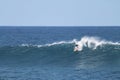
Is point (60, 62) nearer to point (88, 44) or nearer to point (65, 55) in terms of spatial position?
point (65, 55)

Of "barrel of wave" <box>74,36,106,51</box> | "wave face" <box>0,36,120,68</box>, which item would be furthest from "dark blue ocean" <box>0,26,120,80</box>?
"barrel of wave" <box>74,36,106,51</box>

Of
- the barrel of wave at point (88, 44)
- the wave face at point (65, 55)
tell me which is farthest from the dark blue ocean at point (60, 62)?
the barrel of wave at point (88, 44)

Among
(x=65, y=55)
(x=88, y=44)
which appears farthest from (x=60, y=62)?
(x=88, y=44)

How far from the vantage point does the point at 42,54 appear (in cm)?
3712

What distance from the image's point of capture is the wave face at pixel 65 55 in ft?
108

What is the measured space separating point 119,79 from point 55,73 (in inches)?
175

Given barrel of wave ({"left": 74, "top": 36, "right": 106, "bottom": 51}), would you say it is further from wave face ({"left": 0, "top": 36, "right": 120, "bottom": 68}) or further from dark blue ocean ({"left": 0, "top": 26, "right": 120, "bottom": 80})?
dark blue ocean ({"left": 0, "top": 26, "right": 120, "bottom": 80})

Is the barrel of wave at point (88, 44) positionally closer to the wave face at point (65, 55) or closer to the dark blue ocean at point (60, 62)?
the wave face at point (65, 55)

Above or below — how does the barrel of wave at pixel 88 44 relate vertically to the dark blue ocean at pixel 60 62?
above

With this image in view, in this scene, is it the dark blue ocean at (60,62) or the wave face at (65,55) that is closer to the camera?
the dark blue ocean at (60,62)

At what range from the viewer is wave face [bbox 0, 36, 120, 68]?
32.8 metres

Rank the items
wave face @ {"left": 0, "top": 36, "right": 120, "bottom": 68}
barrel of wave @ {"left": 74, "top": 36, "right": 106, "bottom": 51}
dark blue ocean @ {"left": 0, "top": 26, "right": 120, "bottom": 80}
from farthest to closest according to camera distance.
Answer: barrel of wave @ {"left": 74, "top": 36, "right": 106, "bottom": 51} → wave face @ {"left": 0, "top": 36, "right": 120, "bottom": 68} → dark blue ocean @ {"left": 0, "top": 26, "right": 120, "bottom": 80}

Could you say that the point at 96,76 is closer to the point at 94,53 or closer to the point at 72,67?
the point at 72,67

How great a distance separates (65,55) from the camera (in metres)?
36.2
